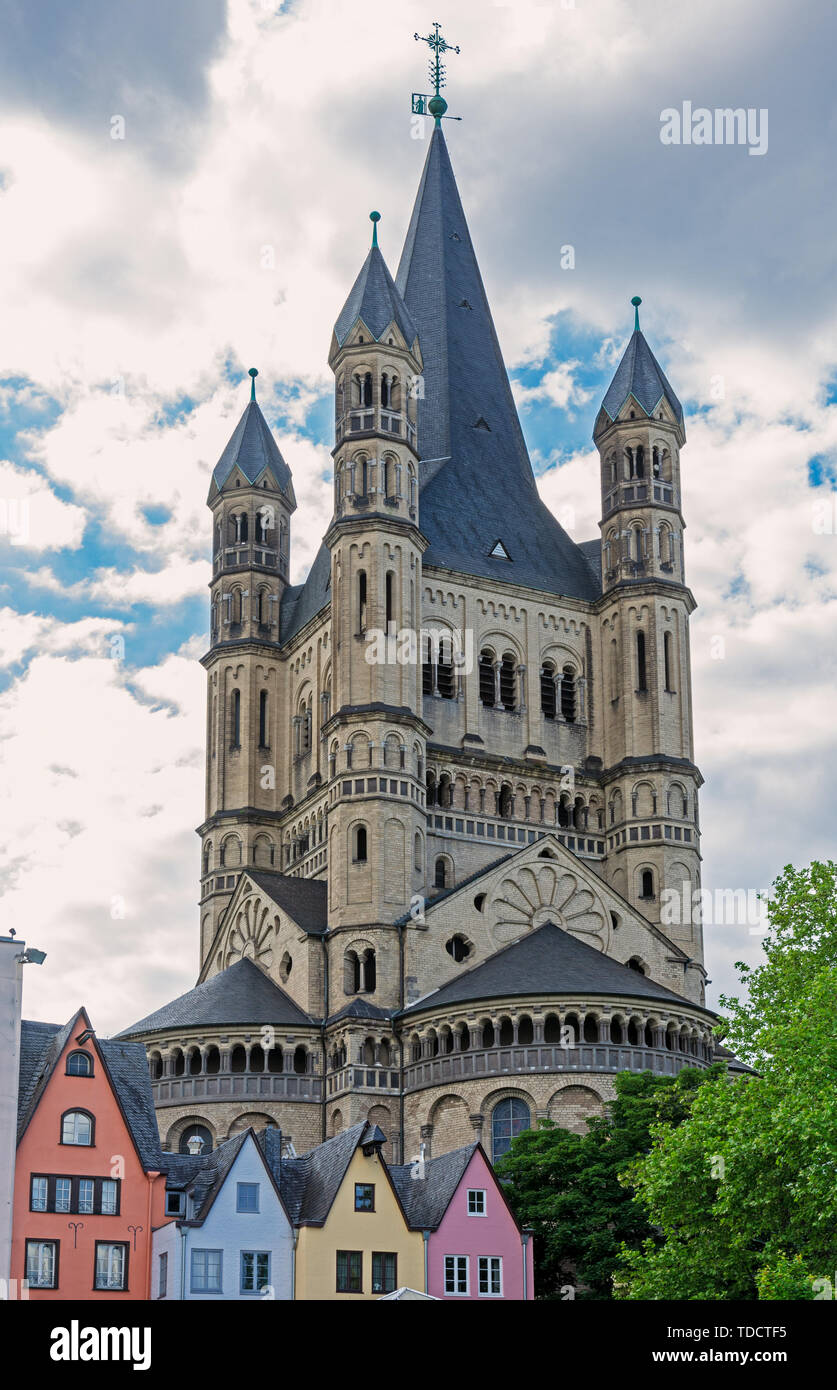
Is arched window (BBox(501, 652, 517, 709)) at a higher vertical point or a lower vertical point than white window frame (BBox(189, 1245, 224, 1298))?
higher

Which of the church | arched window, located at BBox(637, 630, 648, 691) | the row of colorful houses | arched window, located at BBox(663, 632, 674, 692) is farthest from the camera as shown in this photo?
arched window, located at BBox(663, 632, 674, 692)

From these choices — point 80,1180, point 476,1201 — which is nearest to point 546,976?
point 476,1201

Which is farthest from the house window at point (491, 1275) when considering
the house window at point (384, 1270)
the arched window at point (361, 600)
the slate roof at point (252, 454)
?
the slate roof at point (252, 454)

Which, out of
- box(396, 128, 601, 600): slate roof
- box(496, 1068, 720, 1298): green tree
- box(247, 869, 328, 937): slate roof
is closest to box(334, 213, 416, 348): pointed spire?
box(396, 128, 601, 600): slate roof

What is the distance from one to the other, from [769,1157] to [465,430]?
191ft

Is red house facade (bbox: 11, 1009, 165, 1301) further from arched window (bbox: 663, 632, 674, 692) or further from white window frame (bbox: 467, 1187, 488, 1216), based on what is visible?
arched window (bbox: 663, 632, 674, 692)

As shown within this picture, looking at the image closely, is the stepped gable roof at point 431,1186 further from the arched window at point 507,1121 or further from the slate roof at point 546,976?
the slate roof at point 546,976

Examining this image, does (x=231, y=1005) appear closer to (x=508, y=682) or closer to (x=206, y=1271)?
(x=508, y=682)

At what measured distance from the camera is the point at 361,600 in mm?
76000

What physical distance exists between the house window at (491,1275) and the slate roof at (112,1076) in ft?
30.2

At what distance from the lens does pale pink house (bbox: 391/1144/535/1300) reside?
4856 centimetres

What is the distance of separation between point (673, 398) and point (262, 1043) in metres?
37.0

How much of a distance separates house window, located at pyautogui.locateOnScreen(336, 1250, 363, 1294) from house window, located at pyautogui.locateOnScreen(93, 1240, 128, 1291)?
558cm
